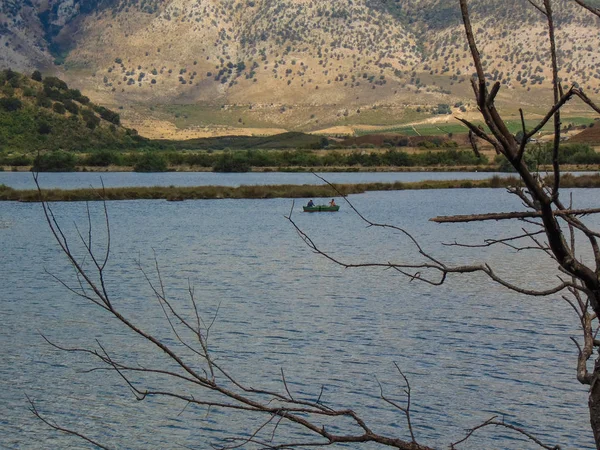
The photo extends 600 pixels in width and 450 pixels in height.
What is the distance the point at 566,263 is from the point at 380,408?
15899mm

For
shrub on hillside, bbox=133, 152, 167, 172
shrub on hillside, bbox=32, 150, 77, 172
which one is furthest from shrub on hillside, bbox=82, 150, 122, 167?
shrub on hillside, bbox=32, 150, 77, 172

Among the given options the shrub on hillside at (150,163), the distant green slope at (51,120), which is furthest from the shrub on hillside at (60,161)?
the distant green slope at (51,120)

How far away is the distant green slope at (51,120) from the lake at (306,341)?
97733 millimetres

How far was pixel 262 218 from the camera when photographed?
71.4m

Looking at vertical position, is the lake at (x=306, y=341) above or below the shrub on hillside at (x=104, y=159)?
below

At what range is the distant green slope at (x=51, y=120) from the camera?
147 m

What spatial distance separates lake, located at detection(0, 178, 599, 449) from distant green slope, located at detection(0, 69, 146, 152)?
9773 cm

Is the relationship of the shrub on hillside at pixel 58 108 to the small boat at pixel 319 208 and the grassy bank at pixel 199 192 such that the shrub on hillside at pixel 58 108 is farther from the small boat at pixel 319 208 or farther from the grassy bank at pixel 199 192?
the small boat at pixel 319 208

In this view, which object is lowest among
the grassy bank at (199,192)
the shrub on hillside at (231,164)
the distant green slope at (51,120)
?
the grassy bank at (199,192)

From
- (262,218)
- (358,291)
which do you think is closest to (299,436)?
(358,291)

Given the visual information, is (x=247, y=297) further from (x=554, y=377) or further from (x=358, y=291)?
(x=554, y=377)

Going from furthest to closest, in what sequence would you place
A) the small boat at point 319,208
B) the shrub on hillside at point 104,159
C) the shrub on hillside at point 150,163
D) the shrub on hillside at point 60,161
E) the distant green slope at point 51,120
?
the distant green slope at point 51,120
the shrub on hillside at point 104,159
the shrub on hillside at point 150,163
the shrub on hillside at point 60,161
the small boat at point 319,208

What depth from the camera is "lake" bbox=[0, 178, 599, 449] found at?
18641mm

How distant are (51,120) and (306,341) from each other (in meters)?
133
